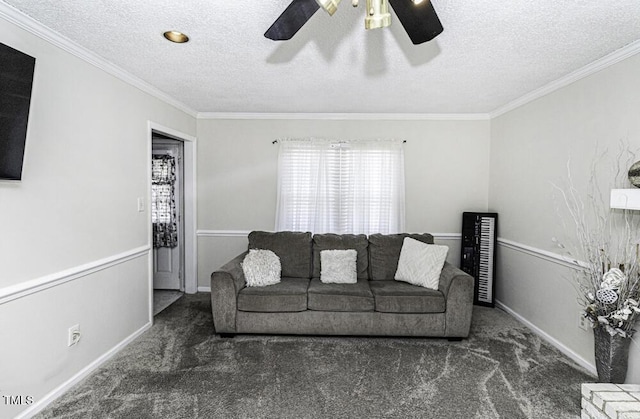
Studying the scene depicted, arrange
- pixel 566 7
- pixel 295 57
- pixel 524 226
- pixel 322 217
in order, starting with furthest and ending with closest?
1. pixel 322 217
2. pixel 524 226
3. pixel 295 57
4. pixel 566 7

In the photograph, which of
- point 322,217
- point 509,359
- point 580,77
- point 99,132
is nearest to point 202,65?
point 99,132

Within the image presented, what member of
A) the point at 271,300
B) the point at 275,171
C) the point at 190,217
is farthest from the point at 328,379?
the point at 190,217

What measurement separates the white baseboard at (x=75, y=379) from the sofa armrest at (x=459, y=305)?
2.87 metres

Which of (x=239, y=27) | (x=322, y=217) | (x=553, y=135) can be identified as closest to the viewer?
(x=239, y=27)

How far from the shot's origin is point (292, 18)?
155 cm

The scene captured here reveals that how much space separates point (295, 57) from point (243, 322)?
233 centimetres

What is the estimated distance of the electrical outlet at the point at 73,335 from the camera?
2287 mm

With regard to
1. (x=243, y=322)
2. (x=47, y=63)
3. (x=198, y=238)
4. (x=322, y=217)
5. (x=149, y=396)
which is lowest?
(x=149, y=396)

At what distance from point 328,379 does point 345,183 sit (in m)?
2.41

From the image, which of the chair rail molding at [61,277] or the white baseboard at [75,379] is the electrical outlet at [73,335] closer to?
the white baseboard at [75,379]

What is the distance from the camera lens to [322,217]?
13.9 feet

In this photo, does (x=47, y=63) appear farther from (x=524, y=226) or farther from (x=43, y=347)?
(x=524, y=226)

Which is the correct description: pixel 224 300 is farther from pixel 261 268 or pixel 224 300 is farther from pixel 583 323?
pixel 583 323

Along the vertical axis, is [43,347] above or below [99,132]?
below
